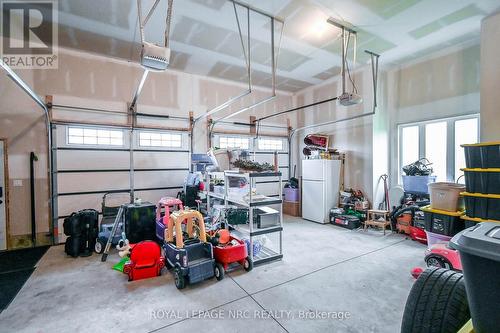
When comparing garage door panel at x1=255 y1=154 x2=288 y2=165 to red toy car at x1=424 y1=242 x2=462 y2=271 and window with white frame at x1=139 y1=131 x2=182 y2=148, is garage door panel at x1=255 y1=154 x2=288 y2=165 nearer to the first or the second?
window with white frame at x1=139 y1=131 x2=182 y2=148

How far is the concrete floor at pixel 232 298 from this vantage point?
215 cm

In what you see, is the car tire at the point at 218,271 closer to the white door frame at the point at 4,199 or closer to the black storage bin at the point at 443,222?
the black storage bin at the point at 443,222

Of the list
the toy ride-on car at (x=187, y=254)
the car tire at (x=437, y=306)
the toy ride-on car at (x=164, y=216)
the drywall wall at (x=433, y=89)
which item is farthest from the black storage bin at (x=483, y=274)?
the drywall wall at (x=433, y=89)

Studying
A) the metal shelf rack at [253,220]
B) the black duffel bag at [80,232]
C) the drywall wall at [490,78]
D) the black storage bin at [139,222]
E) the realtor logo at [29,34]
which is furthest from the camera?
the black storage bin at [139,222]

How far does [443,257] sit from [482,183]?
40.8 inches

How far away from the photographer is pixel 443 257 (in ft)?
9.56

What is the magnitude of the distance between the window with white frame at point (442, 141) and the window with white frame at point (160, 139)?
5.39 meters

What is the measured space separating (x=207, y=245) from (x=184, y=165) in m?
3.12

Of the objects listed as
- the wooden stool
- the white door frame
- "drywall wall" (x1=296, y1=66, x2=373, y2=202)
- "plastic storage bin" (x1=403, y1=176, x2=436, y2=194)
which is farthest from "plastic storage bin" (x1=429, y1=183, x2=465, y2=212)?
the white door frame

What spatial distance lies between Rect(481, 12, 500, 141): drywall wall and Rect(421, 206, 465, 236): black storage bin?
145 cm

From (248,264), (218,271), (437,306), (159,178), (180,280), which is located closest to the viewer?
(437,306)

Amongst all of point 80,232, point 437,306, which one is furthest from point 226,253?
point 80,232

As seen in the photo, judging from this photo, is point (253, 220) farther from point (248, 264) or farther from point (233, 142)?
point (233, 142)

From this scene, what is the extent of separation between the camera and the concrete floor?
84.7 inches
